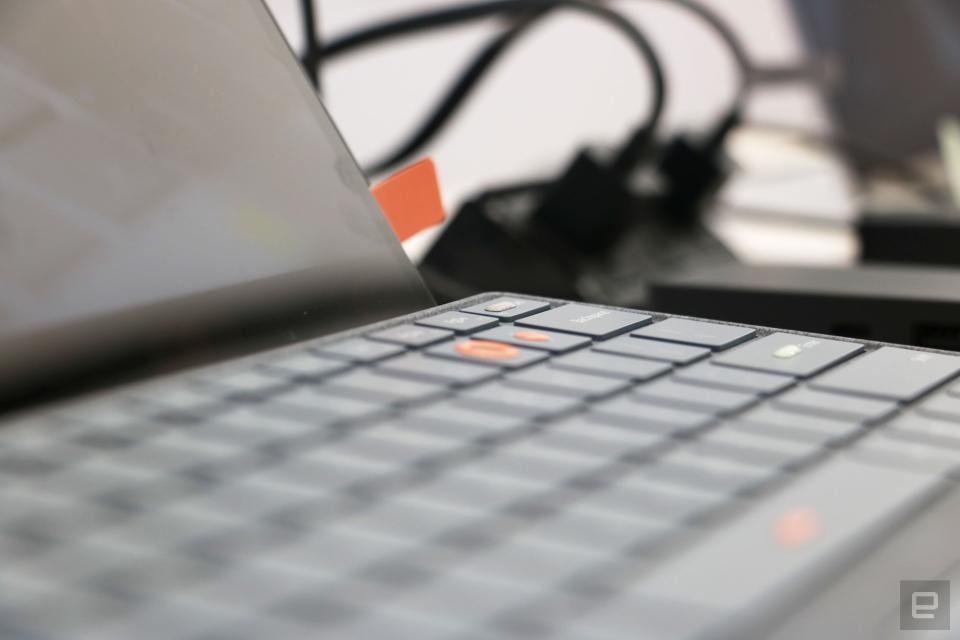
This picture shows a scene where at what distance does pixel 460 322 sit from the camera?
11.8 inches

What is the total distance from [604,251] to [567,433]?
17.6 inches

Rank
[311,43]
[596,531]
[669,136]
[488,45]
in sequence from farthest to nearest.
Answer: [669,136] → [488,45] → [311,43] → [596,531]

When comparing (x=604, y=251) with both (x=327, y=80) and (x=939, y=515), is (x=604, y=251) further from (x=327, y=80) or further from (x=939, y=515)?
(x=939, y=515)

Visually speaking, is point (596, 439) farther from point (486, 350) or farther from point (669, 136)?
point (669, 136)

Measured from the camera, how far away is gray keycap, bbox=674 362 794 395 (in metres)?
0.25

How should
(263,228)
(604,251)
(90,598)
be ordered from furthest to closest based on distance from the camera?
(604,251) → (263,228) → (90,598)

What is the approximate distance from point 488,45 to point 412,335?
47 centimetres

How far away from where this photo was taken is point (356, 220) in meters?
0.34

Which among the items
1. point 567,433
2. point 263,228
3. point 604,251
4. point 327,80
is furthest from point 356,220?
point 327,80

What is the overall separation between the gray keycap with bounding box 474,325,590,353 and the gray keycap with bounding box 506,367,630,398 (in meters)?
0.02

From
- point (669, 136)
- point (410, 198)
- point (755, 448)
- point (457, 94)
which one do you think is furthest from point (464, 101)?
point (755, 448)

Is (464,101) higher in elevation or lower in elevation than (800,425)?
higher

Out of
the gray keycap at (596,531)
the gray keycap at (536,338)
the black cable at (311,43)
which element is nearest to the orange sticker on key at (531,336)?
the gray keycap at (536,338)

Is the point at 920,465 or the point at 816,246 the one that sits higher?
the point at 816,246
